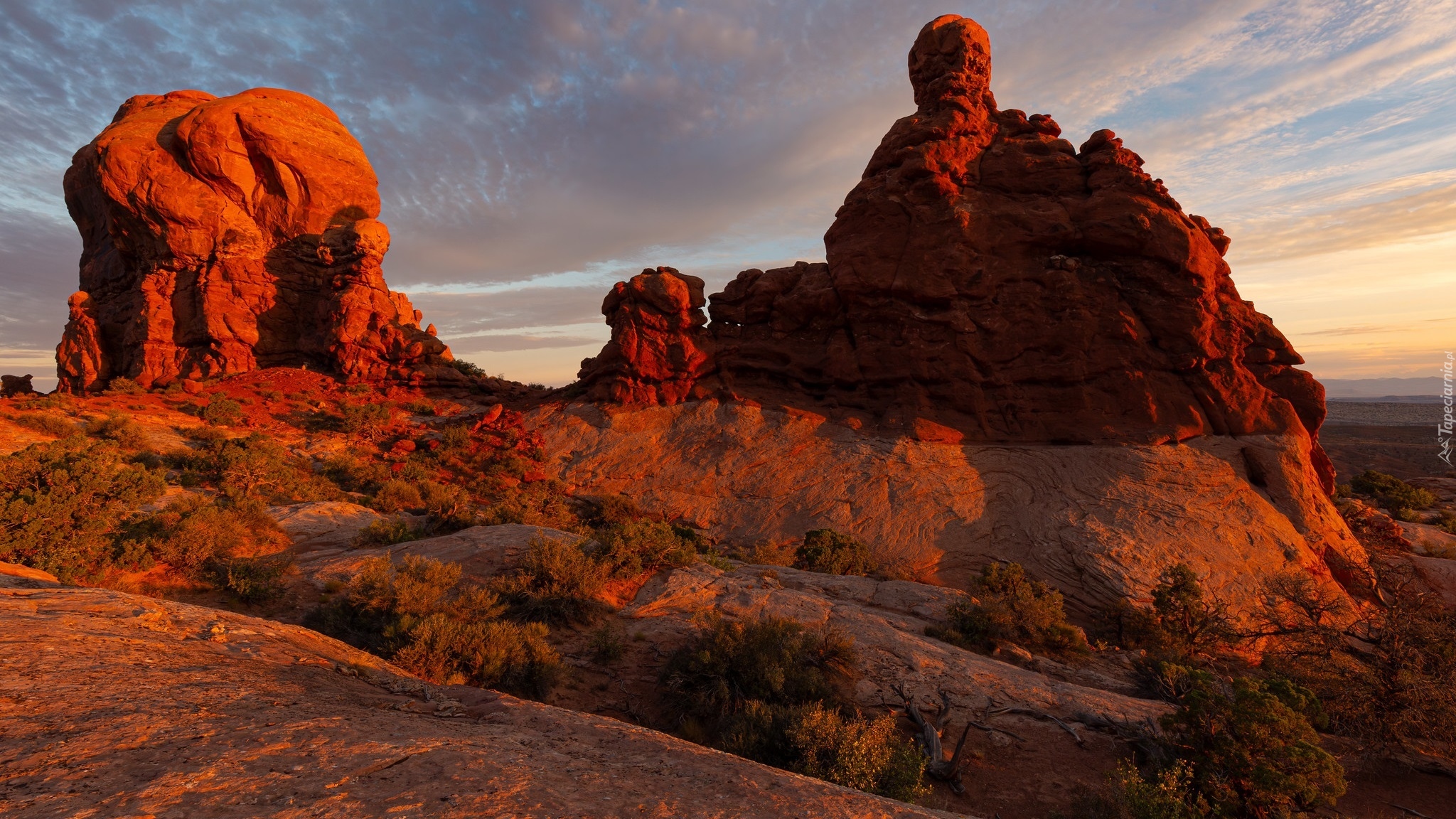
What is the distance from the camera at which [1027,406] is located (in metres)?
20.3

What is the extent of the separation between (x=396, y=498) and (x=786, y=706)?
13.6 metres

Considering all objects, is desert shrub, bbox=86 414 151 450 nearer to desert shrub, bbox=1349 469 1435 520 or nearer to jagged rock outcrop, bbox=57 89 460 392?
jagged rock outcrop, bbox=57 89 460 392

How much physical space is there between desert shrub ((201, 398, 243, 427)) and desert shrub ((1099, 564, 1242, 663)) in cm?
2831

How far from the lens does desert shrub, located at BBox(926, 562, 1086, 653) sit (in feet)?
32.6

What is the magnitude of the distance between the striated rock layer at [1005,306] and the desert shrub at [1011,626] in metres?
10.7

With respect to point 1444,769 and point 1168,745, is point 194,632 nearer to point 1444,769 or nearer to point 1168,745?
point 1168,745

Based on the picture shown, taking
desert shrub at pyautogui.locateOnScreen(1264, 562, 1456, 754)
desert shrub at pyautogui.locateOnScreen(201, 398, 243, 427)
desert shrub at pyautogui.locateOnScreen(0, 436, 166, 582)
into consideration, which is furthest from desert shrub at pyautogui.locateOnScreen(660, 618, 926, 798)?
desert shrub at pyautogui.locateOnScreen(201, 398, 243, 427)

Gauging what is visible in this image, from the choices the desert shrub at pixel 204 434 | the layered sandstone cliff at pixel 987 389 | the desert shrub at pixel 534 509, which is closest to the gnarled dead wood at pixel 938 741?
the desert shrub at pixel 534 509

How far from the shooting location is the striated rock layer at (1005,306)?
62.2 ft

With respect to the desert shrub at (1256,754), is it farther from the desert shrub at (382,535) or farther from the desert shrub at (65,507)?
the desert shrub at (65,507)

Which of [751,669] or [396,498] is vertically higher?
[396,498]

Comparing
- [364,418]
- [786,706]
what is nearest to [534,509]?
[786,706]

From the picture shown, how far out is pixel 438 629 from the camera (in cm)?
663

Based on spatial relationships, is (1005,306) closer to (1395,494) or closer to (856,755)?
(856,755)
